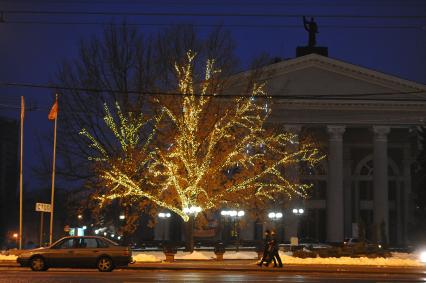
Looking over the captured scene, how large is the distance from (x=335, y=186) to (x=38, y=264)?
36.8 meters

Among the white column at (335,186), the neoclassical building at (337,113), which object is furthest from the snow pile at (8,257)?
the white column at (335,186)

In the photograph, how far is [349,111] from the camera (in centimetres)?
5844

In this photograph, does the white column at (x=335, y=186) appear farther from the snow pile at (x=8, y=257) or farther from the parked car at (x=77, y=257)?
the parked car at (x=77, y=257)

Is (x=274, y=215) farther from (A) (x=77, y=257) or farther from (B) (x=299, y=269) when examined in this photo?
(A) (x=77, y=257)

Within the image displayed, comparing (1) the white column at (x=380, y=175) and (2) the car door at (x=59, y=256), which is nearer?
(2) the car door at (x=59, y=256)

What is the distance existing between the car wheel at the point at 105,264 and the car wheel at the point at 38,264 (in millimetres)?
1993

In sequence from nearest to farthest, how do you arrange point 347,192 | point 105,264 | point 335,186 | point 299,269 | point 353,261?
point 105,264, point 299,269, point 353,261, point 335,186, point 347,192

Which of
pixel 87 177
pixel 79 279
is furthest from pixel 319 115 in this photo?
pixel 79 279

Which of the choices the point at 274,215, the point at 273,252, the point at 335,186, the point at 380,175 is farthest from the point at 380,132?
the point at 273,252

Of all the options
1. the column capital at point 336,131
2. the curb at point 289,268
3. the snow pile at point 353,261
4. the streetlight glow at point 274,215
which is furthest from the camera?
the column capital at point 336,131

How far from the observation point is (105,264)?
24906 mm

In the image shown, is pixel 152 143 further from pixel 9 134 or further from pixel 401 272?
pixel 9 134

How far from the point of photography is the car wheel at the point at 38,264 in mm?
24875

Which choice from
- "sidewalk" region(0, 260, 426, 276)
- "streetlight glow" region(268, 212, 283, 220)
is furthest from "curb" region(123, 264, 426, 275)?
"streetlight glow" region(268, 212, 283, 220)
